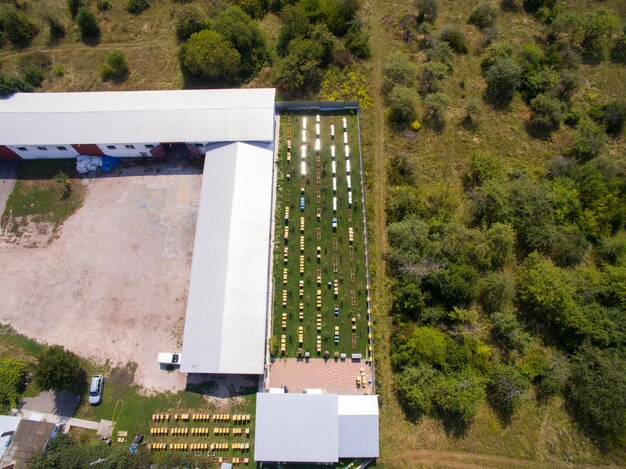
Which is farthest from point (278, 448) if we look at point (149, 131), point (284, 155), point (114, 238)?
point (149, 131)

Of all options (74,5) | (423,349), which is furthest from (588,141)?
(74,5)

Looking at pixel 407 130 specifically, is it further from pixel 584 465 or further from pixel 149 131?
pixel 584 465

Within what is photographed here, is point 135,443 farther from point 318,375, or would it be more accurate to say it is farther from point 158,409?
point 318,375

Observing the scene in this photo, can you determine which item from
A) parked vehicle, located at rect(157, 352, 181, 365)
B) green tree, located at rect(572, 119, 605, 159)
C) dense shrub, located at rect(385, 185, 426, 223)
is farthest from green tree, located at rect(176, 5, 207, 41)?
green tree, located at rect(572, 119, 605, 159)

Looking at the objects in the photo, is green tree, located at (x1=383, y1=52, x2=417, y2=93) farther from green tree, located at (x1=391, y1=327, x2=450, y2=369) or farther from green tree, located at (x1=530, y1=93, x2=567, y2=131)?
green tree, located at (x1=391, y1=327, x2=450, y2=369)

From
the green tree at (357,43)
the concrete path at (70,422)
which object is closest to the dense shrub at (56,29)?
the green tree at (357,43)
